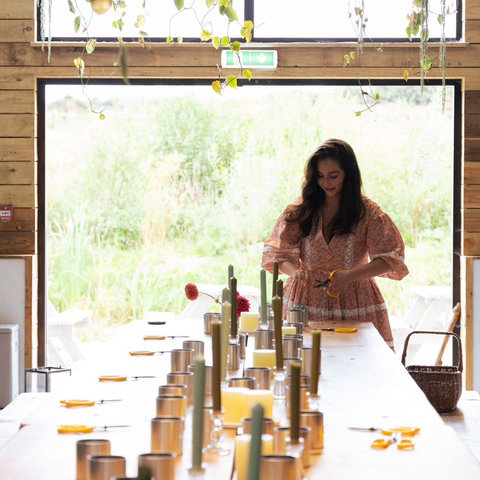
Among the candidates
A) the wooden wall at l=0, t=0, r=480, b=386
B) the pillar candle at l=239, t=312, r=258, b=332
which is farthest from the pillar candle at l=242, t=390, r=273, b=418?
the wooden wall at l=0, t=0, r=480, b=386

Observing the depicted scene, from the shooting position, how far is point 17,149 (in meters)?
4.58

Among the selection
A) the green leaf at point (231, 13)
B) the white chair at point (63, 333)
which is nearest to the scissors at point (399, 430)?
the green leaf at point (231, 13)

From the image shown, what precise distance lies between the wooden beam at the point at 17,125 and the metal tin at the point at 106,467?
3.78 m

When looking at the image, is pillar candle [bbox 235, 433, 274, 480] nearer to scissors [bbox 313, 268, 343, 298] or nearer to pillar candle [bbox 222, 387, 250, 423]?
pillar candle [bbox 222, 387, 250, 423]

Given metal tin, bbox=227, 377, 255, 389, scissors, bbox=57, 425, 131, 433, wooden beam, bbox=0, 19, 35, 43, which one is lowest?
scissors, bbox=57, 425, 131, 433

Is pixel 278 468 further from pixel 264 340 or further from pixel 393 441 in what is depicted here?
pixel 264 340

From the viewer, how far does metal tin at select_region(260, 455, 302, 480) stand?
3.41 ft

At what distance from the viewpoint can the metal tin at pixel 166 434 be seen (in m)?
1.23

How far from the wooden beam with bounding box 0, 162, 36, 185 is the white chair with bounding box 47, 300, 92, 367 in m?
0.78

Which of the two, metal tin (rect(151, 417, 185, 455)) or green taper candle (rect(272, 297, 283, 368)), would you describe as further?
green taper candle (rect(272, 297, 283, 368))

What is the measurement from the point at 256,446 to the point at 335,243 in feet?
7.74

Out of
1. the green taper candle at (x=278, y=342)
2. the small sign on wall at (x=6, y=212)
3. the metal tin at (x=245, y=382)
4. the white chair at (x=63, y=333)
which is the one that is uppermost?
the small sign on wall at (x=6, y=212)

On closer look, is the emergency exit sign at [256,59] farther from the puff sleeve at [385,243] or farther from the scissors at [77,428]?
the scissors at [77,428]

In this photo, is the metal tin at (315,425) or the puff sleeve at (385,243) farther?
the puff sleeve at (385,243)
